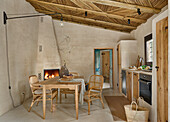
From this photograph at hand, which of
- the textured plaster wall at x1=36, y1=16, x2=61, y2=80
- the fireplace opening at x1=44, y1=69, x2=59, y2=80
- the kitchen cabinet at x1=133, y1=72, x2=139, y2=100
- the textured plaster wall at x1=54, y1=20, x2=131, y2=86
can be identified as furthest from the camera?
the textured plaster wall at x1=54, y1=20, x2=131, y2=86

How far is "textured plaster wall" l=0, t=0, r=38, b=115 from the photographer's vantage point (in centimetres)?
317

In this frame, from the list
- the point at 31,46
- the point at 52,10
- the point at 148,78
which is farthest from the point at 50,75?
the point at 148,78

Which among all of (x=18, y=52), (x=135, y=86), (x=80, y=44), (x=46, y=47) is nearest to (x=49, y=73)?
(x=46, y=47)

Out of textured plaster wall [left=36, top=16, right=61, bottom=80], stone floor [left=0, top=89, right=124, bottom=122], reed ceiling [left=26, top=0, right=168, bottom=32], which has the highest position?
reed ceiling [left=26, top=0, right=168, bottom=32]

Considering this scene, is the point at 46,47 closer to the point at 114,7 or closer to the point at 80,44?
the point at 80,44

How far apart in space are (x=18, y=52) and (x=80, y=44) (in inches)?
120

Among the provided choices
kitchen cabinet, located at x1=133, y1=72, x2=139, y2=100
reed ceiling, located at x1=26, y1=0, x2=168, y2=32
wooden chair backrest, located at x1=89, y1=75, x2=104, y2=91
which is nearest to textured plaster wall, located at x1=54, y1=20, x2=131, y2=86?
reed ceiling, located at x1=26, y1=0, x2=168, y2=32

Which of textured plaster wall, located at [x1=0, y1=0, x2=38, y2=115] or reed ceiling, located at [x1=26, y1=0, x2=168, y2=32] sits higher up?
reed ceiling, located at [x1=26, y1=0, x2=168, y2=32]

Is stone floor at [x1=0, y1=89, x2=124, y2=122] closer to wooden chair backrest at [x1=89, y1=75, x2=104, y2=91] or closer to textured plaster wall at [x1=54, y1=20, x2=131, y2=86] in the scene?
wooden chair backrest at [x1=89, y1=75, x2=104, y2=91]

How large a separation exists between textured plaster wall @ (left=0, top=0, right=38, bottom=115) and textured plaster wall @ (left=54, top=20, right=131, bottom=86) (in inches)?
64.9

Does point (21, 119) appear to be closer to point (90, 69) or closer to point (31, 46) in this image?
point (31, 46)

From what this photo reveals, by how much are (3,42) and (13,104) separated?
1.65 m

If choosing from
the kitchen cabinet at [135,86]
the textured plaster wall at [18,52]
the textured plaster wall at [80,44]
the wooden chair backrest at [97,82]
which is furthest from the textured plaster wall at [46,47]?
the kitchen cabinet at [135,86]

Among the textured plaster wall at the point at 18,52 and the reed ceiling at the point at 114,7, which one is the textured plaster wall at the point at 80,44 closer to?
the reed ceiling at the point at 114,7
